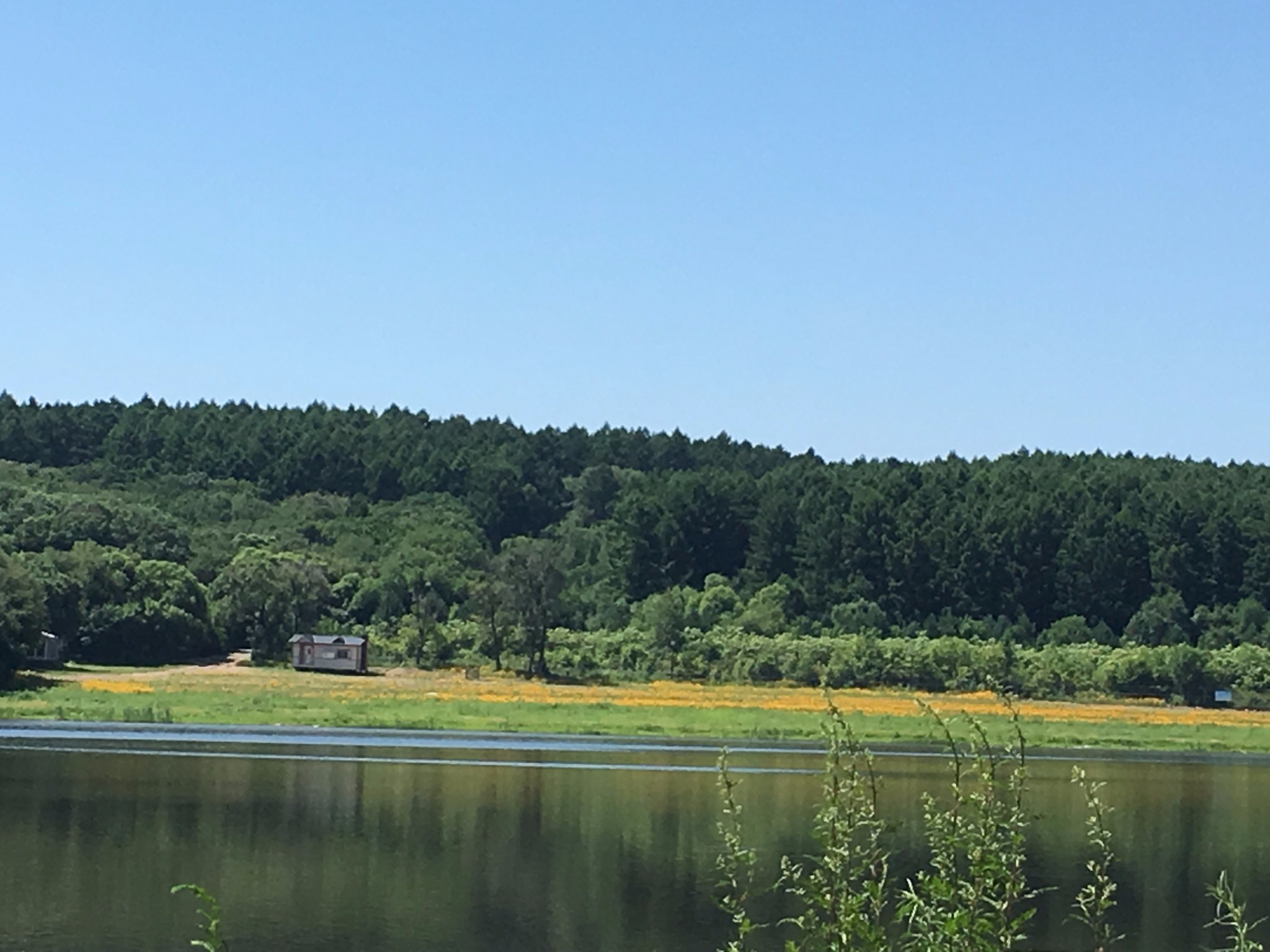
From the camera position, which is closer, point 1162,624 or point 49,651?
point 49,651

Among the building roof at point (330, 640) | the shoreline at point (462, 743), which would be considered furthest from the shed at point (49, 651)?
the shoreline at point (462, 743)

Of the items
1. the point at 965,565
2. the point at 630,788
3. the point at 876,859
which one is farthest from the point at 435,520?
the point at 876,859

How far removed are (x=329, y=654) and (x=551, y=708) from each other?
2583cm

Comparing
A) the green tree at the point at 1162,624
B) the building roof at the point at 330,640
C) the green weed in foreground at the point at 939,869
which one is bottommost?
the building roof at the point at 330,640

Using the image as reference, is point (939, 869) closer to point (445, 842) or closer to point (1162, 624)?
point (445, 842)

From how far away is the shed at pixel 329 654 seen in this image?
104375 millimetres

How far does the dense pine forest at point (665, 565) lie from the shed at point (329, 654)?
9.56ft

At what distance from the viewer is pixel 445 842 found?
120 ft

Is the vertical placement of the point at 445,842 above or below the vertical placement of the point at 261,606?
below

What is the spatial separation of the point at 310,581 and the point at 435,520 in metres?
54.6

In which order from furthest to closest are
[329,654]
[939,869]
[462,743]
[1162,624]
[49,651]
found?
[1162,624], [329,654], [49,651], [462,743], [939,869]

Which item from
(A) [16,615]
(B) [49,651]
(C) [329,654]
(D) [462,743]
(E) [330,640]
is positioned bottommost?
(D) [462,743]

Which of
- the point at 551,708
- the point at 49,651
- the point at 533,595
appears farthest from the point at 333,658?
the point at 551,708

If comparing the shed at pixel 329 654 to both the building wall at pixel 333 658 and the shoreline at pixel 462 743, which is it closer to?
A: the building wall at pixel 333 658
